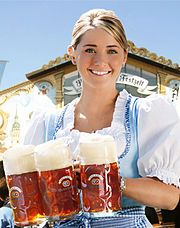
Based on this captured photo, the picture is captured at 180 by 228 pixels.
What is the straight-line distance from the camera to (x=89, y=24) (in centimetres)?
117

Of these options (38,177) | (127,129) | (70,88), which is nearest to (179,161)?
(127,129)

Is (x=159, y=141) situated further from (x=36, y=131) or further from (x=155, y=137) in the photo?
(x=36, y=131)

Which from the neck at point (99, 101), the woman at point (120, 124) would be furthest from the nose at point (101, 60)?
the neck at point (99, 101)

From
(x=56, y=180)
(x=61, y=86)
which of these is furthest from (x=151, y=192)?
(x=61, y=86)

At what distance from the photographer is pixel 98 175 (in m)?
0.80

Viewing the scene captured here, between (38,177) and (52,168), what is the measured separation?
6cm

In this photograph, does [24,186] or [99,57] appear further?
[99,57]

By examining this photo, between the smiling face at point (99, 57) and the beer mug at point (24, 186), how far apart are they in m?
0.45

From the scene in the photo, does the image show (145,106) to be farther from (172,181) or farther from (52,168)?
(52,168)

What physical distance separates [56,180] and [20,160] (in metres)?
0.12

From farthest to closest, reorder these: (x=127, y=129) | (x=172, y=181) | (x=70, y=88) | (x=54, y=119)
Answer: (x=70, y=88)
(x=54, y=119)
(x=127, y=129)
(x=172, y=181)

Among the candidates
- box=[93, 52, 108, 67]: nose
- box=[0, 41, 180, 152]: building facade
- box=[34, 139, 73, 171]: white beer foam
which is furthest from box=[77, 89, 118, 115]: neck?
box=[0, 41, 180, 152]: building facade

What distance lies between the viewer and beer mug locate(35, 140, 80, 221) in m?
0.81

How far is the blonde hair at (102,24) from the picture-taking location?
3.76 feet
